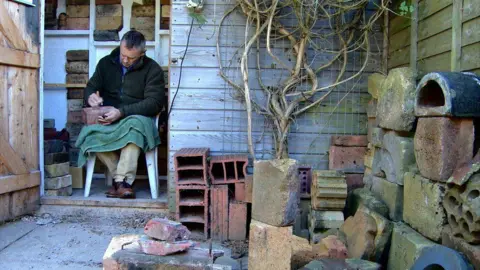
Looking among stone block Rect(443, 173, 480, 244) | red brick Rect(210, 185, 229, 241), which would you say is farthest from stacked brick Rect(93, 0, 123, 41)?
stone block Rect(443, 173, 480, 244)

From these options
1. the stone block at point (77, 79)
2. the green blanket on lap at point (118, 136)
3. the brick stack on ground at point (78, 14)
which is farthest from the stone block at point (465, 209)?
the brick stack on ground at point (78, 14)

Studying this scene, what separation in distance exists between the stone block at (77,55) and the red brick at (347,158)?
3.17 m

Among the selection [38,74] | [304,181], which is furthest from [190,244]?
[38,74]

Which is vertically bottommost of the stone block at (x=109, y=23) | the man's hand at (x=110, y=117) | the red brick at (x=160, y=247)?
the red brick at (x=160, y=247)

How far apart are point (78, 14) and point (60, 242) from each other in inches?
120

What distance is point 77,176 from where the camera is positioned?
4375 mm

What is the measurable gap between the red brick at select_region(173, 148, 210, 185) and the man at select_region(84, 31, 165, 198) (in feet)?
1.96

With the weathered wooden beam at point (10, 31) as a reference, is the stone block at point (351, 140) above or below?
below

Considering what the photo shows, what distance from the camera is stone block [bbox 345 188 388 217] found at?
279cm

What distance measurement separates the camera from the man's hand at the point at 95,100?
399 centimetres

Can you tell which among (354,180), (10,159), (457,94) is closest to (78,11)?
(10,159)

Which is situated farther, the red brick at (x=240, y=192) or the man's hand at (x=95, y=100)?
the man's hand at (x=95, y=100)

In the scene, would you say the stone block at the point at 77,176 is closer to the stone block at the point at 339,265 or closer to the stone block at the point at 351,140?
the stone block at the point at 351,140

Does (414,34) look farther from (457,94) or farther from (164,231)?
(164,231)
